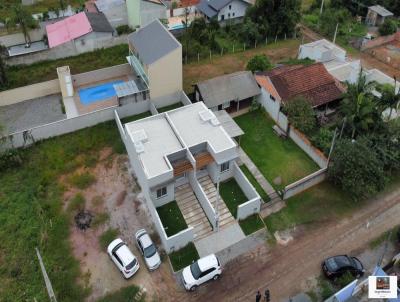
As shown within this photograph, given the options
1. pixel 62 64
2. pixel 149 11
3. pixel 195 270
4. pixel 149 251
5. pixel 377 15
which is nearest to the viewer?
pixel 195 270

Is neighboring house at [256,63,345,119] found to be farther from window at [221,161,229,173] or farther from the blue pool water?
the blue pool water

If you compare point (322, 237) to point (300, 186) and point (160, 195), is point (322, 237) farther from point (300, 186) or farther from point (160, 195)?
point (160, 195)

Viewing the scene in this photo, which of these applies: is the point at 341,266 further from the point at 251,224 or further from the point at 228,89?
the point at 228,89

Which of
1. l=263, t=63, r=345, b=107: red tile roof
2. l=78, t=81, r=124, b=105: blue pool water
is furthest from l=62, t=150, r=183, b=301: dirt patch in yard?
l=263, t=63, r=345, b=107: red tile roof

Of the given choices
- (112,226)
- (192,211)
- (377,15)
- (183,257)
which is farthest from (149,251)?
(377,15)

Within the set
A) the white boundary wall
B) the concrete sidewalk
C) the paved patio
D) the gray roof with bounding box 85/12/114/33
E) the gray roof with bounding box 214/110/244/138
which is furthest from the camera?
the gray roof with bounding box 85/12/114/33

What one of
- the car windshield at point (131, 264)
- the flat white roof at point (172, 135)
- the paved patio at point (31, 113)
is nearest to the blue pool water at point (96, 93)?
the paved patio at point (31, 113)
